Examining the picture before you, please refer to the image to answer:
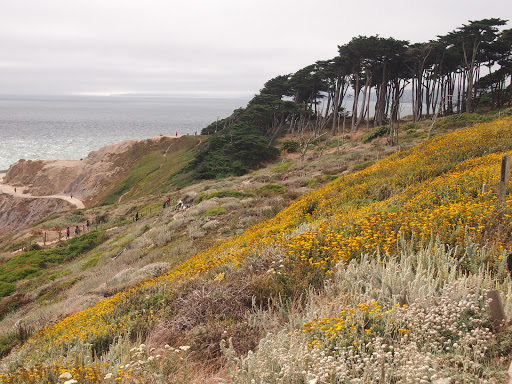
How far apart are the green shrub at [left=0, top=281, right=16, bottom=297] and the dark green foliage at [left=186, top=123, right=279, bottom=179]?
74.5 feet

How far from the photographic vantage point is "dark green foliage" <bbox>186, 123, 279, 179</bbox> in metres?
40.0

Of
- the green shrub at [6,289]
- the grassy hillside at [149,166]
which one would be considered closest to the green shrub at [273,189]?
the green shrub at [6,289]

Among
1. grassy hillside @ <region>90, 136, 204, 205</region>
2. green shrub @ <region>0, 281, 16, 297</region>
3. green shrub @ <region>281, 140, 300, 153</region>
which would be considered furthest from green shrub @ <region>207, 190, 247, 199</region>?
green shrub @ <region>281, 140, 300, 153</region>

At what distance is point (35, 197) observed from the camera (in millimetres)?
58750

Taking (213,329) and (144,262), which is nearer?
(213,329)

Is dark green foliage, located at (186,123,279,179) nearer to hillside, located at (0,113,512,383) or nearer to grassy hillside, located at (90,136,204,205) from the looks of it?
grassy hillside, located at (90,136,204,205)

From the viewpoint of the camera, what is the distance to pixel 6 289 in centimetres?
1941

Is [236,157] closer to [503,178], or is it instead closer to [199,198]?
A: [199,198]

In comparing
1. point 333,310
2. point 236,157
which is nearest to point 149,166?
point 236,157

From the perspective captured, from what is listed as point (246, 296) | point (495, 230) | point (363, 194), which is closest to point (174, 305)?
point (246, 296)

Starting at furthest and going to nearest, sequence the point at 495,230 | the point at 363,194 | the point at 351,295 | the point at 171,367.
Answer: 1. the point at 363,194
2. the point at 495,230
3. the point at 351,295
4. the point at 171,367

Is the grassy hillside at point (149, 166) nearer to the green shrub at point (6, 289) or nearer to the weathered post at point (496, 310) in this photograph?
the green shrub at point (6, 289)

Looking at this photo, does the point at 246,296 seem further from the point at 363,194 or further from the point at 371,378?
the point at 363,194

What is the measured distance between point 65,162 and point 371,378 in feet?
255
